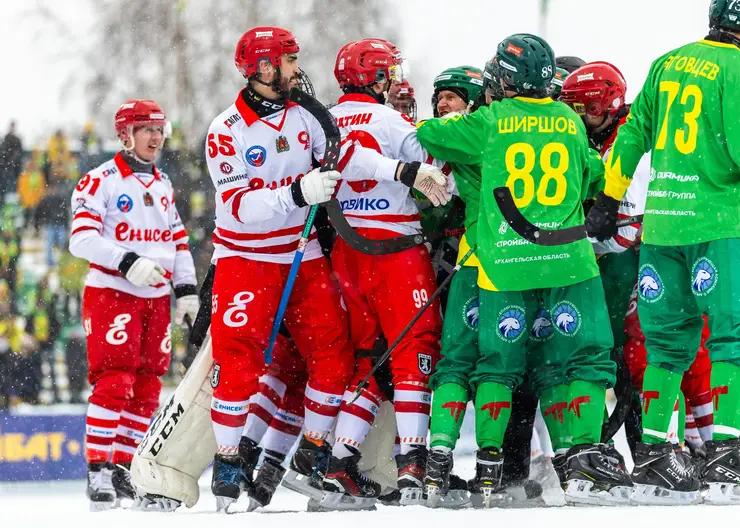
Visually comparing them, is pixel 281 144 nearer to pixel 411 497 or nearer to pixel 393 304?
pixel 393 304

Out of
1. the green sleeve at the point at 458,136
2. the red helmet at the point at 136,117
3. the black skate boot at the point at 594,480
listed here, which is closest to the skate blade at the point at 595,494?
the black skate boot at the point at 594,480

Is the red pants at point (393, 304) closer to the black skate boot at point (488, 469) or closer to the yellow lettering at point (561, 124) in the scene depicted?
the black skate boot at point (488, 469)

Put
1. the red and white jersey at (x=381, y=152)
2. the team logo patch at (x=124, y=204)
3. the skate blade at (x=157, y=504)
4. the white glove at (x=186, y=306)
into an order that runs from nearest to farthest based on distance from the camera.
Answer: the red and white jersey at (x=381, y=152), the skate blade at (x=157, y=504), the team logo patch at (x=124, y=204), the white glove at (x=186, y=306)

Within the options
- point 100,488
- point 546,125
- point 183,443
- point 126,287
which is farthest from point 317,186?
point 100,488

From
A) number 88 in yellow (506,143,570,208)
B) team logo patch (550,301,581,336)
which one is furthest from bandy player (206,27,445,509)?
team logo patch (550,301,581,336)

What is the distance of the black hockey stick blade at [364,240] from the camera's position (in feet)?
17.5

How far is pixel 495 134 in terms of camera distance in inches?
196

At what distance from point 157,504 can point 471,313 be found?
1.69 metres

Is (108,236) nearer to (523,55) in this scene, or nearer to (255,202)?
(255,202)

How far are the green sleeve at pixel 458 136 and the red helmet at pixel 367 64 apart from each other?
346mm

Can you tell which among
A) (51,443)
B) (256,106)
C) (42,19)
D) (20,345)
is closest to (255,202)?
(256,106)

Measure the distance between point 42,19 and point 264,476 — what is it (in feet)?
41.7

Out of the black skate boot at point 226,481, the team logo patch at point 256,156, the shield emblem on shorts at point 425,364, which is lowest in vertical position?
the black skate boot at point 226,481

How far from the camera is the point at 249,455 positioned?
5598 mm
